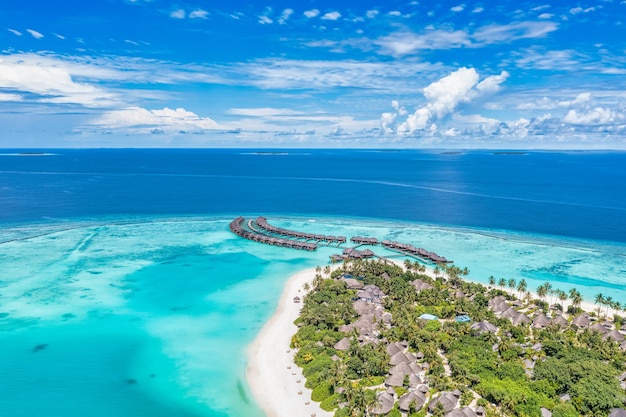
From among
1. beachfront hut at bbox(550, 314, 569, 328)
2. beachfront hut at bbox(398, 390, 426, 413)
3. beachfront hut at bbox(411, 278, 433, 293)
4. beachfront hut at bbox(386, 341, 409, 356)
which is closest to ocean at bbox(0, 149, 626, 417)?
beachfront hut at bbox(411, 278, 433, 293)

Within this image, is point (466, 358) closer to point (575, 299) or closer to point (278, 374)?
point (278, 374)

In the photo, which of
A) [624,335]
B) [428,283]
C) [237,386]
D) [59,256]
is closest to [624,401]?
[624,335]

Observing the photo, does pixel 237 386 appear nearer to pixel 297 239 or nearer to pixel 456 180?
pixel 297 239

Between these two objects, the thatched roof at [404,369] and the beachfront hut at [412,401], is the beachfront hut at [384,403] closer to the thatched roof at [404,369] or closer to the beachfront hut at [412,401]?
the beachfront hut at [412,401]

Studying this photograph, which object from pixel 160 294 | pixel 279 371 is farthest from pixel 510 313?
pixel 160 294

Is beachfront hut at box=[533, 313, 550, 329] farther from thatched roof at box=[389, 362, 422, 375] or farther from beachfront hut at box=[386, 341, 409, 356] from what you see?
thatched roof at box=[389, 362, 422, 375]

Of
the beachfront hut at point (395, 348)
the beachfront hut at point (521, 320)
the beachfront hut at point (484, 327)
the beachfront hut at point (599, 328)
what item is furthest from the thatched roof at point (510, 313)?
the beachfront hut at point (395, 348)
